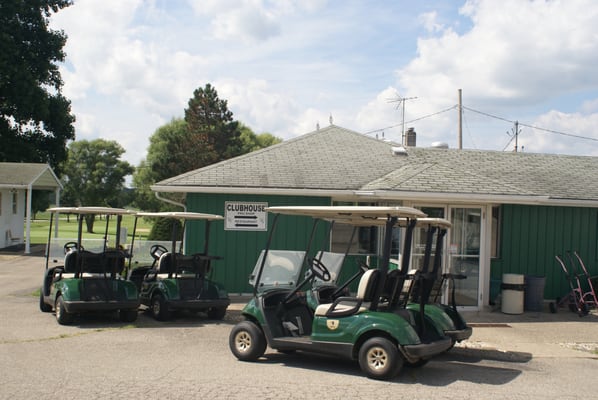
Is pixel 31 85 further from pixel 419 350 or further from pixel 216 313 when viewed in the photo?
pixel 419 350

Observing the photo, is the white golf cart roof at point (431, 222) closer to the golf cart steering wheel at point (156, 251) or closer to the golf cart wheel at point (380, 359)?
the golf cart wheel at point (380, 359)

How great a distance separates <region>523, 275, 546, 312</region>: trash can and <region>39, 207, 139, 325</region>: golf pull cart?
781 centimetres

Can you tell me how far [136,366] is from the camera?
748 centimetres

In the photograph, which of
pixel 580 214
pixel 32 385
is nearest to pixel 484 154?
pixel 580 214

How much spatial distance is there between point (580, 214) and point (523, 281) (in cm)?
282

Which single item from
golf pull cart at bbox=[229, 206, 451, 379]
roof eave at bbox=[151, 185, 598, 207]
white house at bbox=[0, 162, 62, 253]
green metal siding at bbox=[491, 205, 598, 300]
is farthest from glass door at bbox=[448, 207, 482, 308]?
white house at bbox=[0, 162, 62, 253]

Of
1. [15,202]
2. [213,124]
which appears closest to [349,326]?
[15,202]

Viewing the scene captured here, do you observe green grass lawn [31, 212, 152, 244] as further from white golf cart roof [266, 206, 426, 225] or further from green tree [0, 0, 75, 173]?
white golf cart roof [266, 206, 426, 225]

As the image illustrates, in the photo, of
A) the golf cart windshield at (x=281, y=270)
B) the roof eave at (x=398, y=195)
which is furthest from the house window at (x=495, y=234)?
the golf cart windshield at (x=281, y=270)

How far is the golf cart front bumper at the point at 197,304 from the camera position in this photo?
10703 mm

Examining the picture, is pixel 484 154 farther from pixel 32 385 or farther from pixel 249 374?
pixel 32 385

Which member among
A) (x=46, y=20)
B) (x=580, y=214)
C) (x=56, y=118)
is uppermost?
(x=46, y=20)

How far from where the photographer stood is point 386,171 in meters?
14.4

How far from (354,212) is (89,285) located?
5148 mm
